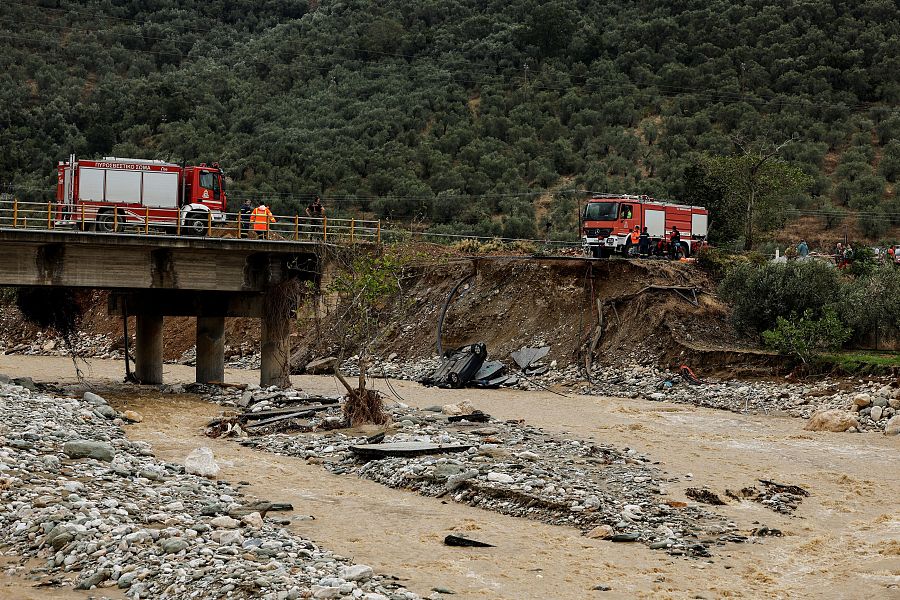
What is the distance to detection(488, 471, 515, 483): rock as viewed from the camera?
19234 millimetres

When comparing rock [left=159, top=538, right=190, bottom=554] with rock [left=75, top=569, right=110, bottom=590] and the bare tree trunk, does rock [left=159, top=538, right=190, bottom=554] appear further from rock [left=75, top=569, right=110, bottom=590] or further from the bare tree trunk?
the bare tree trunk

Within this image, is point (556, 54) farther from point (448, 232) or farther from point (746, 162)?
point (746, 162)

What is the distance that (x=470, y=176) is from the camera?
77562 millimetres

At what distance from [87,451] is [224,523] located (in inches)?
238

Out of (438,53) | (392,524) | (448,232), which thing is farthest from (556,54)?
(392,524)

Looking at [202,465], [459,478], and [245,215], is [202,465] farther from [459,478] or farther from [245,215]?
[245,215]

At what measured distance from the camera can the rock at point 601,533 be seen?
637 inches

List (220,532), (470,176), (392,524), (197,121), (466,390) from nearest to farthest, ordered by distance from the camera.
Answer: (220,532), (392,524), (466,390), (470,176), (197,121)

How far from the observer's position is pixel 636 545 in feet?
51.5

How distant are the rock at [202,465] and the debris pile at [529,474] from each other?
2523 mm

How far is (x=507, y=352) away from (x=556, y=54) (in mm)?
62457

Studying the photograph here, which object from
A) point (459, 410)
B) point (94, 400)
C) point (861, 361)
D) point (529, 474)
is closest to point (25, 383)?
point (94, 400)

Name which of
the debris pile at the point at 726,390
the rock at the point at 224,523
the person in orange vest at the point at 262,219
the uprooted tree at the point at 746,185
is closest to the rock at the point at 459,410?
the person in orange vest at the point at 262,219

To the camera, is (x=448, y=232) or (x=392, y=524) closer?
(x=392, y=524)
